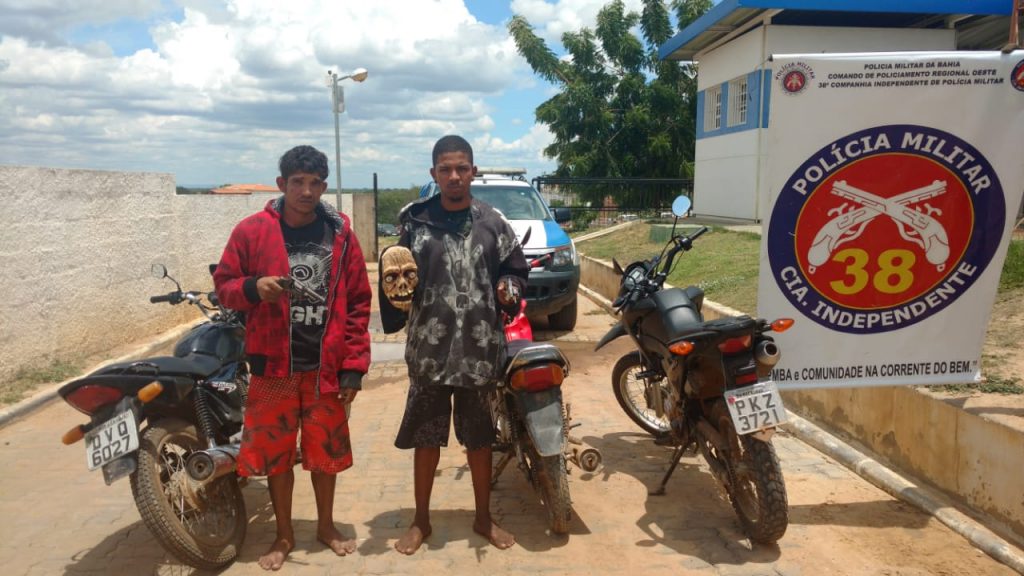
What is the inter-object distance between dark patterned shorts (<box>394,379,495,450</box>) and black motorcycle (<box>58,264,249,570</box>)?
0.82 m

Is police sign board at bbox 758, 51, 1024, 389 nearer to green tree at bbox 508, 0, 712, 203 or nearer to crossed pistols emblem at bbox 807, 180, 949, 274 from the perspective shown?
crossed pistols emblem at bbox 807, 180, 949, 274

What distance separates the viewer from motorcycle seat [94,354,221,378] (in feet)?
11.1

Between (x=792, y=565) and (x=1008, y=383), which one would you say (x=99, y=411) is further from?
(x=1008, y=383)

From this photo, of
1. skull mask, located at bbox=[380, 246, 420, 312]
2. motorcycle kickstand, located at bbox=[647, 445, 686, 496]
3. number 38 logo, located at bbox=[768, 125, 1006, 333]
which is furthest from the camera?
motorcycle kickstand, located at bbox=[647, 445, 686, 496]

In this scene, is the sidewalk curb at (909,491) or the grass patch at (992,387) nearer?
the sidewalk curb at (909,491)

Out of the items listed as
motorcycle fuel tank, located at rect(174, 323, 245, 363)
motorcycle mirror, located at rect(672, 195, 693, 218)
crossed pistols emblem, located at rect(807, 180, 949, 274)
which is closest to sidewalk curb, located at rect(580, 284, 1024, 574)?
crossed pistols emblem, located at rect(807, 180, 949, 274)

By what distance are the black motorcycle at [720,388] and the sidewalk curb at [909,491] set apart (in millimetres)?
918

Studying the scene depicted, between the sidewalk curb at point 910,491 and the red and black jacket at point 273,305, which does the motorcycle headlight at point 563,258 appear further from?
the red and black jacket at point 273,305

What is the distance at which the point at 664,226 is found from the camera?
14375 mm

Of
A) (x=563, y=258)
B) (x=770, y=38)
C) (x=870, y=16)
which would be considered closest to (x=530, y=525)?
(x=563, y=258)

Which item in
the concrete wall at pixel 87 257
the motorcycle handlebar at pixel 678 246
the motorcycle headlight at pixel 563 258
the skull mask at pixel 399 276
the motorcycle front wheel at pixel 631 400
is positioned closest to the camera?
the skull mask at pixel 399 276

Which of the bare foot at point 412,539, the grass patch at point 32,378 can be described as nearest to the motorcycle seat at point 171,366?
the bare foot at point 412,539

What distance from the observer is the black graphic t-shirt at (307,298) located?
348 centimetres

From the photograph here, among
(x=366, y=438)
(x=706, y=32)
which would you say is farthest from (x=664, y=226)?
(x=366, y=438)
